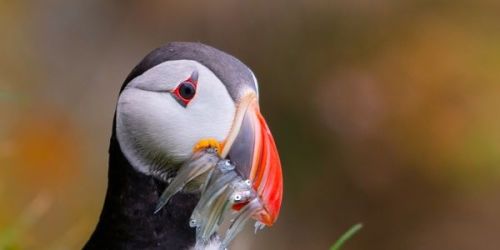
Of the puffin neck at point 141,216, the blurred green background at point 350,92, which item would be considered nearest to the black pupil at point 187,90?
the puffin neck at point 141,216

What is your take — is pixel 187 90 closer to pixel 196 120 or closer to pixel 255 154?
pixel 196 120

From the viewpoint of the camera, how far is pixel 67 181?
188 inches

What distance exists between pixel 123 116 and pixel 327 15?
337cm

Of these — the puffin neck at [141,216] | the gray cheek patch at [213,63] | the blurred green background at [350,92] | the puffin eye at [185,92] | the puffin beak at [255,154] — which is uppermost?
the gray cheek patch at [213,63]

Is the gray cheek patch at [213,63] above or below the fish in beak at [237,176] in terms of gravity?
above

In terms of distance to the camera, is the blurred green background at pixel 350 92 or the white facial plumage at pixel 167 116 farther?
the blurred green background at pixel 350 92

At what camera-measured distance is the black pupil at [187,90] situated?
2121 millimetres

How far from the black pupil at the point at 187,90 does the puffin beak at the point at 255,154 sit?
0.31 feet

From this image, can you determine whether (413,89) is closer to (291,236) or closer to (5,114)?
(291,236)

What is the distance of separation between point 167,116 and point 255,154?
0.19 meters

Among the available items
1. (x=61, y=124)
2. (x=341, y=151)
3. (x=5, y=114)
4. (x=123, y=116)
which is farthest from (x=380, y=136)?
(x=123, y=116)

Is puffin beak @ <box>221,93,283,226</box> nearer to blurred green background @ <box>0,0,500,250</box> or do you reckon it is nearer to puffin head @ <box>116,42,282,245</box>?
puffin head @ <box>116,42,282,245</box>

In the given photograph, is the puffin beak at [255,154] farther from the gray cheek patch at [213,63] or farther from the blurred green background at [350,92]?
the blurred green background at [350,92]

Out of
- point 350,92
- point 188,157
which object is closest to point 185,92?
point 188,157
